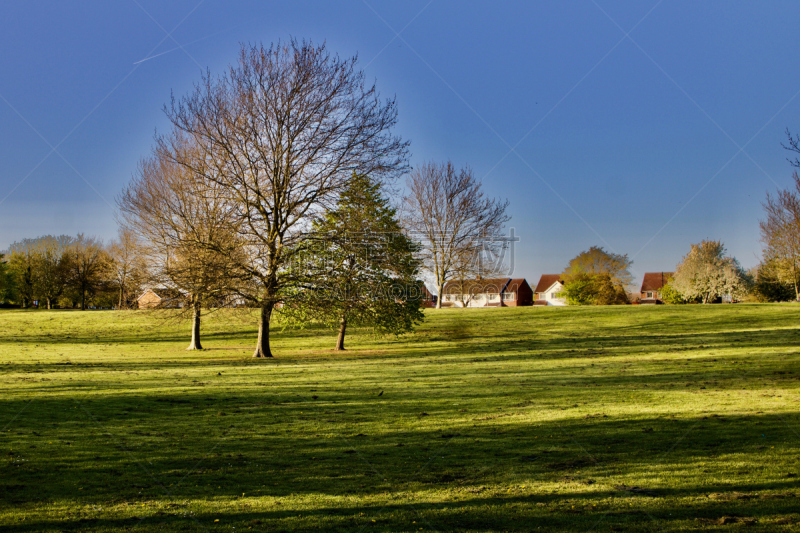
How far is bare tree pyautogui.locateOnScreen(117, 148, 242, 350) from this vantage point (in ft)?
80.1

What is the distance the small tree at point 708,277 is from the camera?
5688cm

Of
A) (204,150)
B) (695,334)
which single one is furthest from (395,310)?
(695,334)

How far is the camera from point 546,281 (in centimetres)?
10994

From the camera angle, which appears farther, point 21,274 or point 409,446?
point 21,274

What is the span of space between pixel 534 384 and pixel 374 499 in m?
10.3

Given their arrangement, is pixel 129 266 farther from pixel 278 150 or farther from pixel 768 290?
pixel 768 290

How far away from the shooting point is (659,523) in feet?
19.2

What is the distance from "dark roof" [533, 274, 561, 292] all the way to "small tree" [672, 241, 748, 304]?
46.9m

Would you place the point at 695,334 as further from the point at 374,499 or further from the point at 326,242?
the point at 374,499

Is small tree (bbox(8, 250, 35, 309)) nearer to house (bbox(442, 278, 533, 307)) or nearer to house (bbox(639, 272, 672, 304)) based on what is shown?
house (bbox(442, 278, 533, 307))

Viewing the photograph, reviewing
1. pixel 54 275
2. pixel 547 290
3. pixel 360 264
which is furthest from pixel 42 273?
pixel 547 290

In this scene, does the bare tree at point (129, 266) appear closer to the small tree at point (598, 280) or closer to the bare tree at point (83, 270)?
the bare tree at point (83, 270)

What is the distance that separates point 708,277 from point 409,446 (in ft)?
190

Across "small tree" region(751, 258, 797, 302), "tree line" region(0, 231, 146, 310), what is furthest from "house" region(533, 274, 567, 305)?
"tree line" region(0, 231, 146, 310)
